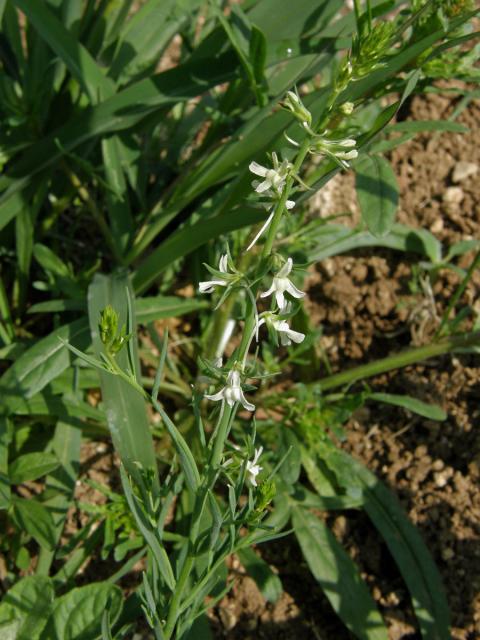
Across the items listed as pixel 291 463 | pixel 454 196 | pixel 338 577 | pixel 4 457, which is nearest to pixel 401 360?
pixel 291 463

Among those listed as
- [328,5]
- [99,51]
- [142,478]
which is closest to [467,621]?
[142,478]

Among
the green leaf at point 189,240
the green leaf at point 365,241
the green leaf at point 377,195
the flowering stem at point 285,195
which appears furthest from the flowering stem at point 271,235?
the green leaf at point 365,241

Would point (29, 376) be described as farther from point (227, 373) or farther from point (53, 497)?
point (227, 373)

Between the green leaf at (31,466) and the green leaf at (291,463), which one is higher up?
the green leaf at (31,466)

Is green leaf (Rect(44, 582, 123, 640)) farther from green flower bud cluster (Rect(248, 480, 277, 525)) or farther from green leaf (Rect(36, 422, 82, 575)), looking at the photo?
green flower bud cluster (Rect(248, 480, 277, 525))

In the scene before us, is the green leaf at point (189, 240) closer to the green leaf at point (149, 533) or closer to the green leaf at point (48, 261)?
the green leaf at point (48, 261)

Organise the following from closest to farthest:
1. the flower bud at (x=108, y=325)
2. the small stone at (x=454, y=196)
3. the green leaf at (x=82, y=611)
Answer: the flower bud at (x=108, y=325) < the green leaf at (x=82, y=611) < the small stone at (x=454, y=196)

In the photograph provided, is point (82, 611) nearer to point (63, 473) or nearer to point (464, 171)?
point (63, 473)

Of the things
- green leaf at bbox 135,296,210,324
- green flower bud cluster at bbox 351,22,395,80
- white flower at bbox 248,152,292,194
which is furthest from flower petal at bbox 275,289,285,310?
green leaf at bbox 135,296,210,324
